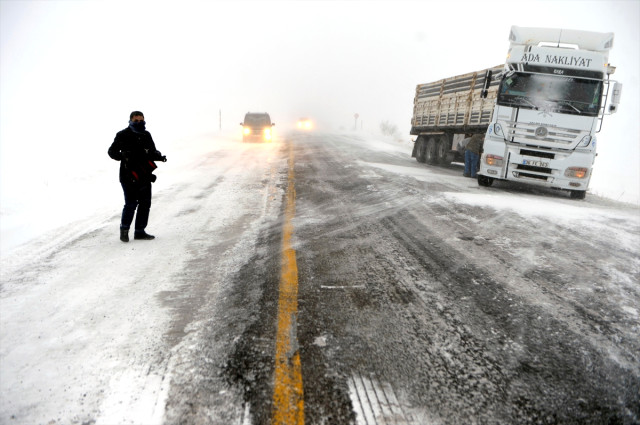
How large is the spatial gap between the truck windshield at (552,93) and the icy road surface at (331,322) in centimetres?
436

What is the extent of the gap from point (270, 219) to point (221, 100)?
89.2 metres

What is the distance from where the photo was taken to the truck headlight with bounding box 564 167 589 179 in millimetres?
9219

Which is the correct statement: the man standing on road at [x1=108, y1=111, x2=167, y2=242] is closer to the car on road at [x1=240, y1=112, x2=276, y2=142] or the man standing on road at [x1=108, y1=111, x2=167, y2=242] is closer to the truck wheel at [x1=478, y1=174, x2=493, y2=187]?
the truck wheel at [x1=478, y1=174, x2=493, y2=187]

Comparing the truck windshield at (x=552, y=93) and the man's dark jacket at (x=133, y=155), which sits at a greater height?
the truck windshield at (x=552, y=93)

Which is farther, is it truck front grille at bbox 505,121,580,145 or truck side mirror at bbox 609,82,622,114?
truck front grille at bbox 505,121,580,145

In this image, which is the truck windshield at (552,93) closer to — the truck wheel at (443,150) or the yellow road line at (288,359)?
the truck wheel at (443,150)

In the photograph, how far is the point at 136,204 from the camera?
5.36 m

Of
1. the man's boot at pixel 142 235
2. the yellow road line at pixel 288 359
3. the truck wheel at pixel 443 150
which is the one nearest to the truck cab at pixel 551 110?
the truck wheel at pixel 443 150

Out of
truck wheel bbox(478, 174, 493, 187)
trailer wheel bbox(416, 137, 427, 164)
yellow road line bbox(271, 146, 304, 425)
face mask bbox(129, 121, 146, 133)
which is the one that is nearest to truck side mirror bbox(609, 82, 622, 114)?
truck wheel bbox(478, 174, 493, 187)

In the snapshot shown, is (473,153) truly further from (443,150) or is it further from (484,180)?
(443,150)

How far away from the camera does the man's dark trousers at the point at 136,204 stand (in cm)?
525

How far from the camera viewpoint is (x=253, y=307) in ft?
10.9

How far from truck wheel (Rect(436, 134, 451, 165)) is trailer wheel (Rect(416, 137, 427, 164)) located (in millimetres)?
929

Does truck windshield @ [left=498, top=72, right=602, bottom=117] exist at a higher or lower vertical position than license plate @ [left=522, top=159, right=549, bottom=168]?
higher
